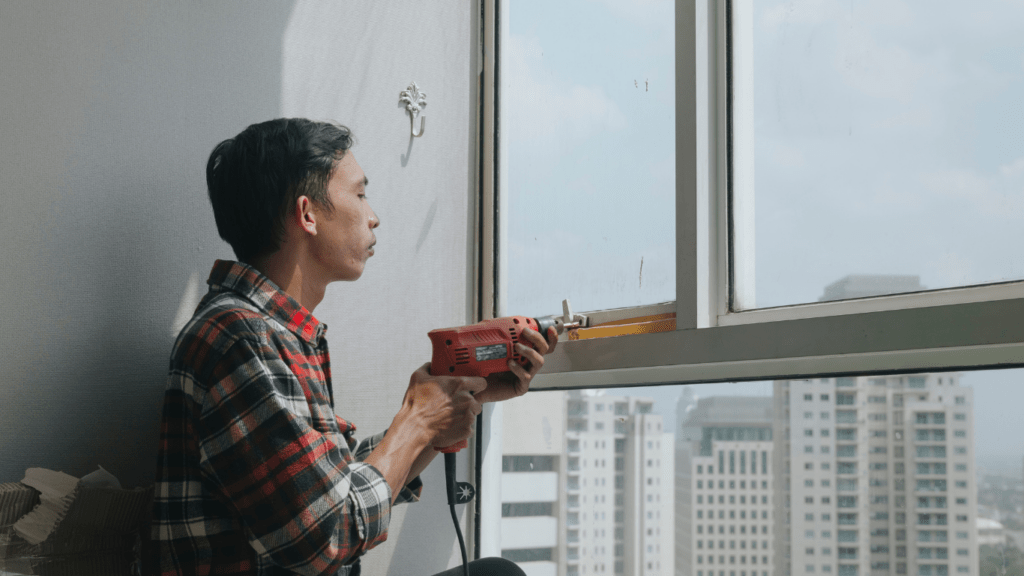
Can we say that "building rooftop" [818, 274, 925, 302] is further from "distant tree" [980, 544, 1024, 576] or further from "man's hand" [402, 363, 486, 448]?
"man's hand" [402, 363, 486, 448]

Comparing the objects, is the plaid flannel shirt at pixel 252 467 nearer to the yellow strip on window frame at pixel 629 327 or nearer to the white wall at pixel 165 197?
the white wall at pixel 165 197

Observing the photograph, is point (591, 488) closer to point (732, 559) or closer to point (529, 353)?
point (732, 559)

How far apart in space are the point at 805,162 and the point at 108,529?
3.83 ft

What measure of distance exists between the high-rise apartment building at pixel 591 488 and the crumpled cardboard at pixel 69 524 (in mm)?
789

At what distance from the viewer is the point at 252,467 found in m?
0.86

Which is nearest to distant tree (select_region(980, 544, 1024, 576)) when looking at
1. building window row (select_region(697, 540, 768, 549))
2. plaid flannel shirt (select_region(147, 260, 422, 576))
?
building window row (select_region(697, 540, 768, 549))

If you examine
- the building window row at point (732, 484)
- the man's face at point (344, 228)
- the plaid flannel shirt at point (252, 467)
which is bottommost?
the building window row at point (732, 484)

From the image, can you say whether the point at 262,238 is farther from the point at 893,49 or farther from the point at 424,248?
the point at 893,49

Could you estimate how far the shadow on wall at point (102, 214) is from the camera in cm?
107

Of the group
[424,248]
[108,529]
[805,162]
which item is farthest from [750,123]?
[108,529]

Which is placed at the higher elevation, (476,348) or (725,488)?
(476,348)

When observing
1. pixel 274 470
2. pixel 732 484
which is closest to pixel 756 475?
pixel 732 484

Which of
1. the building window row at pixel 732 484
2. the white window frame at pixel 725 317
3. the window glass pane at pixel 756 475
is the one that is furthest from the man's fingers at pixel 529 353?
the building window row at pixel 732 484

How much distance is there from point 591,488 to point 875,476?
646mm
